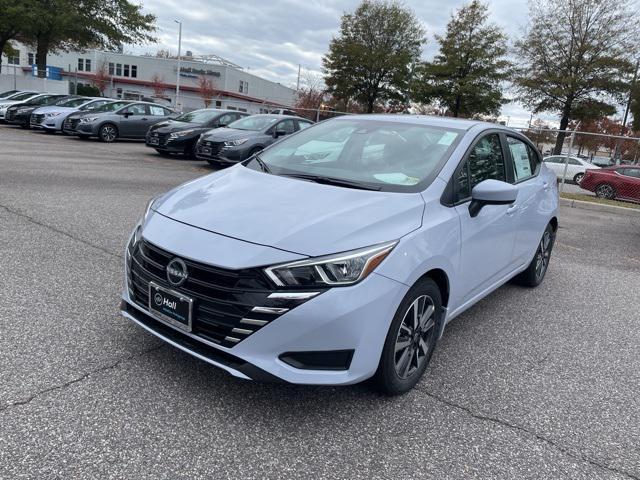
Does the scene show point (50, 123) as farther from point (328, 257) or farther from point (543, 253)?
point (328, 257)

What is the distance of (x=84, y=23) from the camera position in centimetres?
2911

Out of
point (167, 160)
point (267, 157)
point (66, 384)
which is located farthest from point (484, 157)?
point (167, 160)

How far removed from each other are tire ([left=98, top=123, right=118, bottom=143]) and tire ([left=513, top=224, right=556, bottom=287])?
16054 mm

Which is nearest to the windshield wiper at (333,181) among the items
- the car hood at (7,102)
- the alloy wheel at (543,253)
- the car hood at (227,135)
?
the alloy wheel at (543,253)

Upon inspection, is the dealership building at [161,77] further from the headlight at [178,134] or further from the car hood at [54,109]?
the headlight at [178,134]

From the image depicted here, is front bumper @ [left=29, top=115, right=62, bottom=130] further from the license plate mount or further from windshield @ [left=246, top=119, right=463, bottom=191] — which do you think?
the license plate mount

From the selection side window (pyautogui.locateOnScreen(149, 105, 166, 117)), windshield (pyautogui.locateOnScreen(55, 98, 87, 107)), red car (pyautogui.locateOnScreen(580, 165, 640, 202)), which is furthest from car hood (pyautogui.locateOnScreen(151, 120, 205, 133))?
red car (pyautogui.locateOnScreen(580, 165, 640, 202))

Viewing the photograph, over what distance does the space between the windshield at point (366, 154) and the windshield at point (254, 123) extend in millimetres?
9479

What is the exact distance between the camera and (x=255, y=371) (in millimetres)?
2533

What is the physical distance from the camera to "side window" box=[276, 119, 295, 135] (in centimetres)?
1383

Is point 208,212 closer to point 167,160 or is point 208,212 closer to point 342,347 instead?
point 342,347

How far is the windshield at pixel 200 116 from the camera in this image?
15.5 meters

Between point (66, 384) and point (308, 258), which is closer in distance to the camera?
point (308, 258)

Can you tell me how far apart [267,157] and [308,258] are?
1.81m
